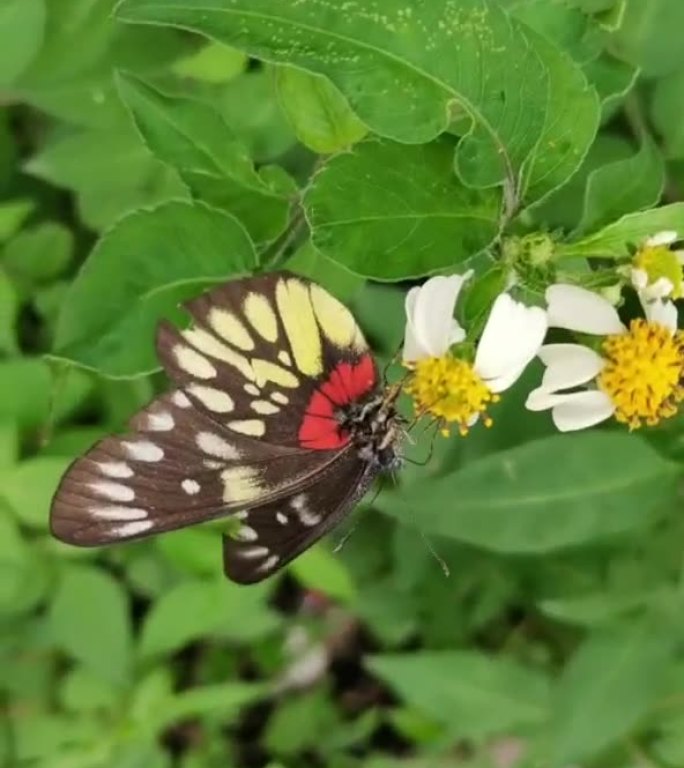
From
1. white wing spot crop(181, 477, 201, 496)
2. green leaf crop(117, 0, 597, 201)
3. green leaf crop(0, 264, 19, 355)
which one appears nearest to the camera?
green leaf crop(117, 0, 597, 201)

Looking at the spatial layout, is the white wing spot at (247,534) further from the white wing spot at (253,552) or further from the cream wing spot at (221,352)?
the cream wing spot at (221,352)

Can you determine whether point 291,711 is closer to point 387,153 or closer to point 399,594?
point 399,594

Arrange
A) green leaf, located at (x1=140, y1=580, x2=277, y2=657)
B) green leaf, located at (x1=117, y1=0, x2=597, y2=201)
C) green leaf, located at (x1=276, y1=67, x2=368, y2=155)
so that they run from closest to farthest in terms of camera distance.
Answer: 1. green leaf, located at (x1=117, y1=0, x2=597, y2=201)
2. green leaf, located at (x1=276, y1=67, x2=368, y2=155)
3. green leaf, located at (x1=140, y1=580, x2=277, y2=657)

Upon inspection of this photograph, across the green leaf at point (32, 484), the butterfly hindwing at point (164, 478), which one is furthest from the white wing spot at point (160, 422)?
the green leaf at point (32, 484)

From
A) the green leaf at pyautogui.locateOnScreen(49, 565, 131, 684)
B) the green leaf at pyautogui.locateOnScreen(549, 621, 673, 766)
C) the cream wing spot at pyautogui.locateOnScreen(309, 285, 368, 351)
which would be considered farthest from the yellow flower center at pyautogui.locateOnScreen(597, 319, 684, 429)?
the green leaf at pyautogui.locateOnScreen(49, 565, 131, 684)

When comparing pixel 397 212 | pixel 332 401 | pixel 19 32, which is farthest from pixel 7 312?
pixel 397 212

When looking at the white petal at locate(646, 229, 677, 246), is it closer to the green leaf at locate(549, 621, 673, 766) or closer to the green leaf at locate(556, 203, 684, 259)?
the green leaf at locate(556, 203, 684, 259)

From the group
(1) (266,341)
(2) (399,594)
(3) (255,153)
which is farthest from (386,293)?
(1) (266,341)
